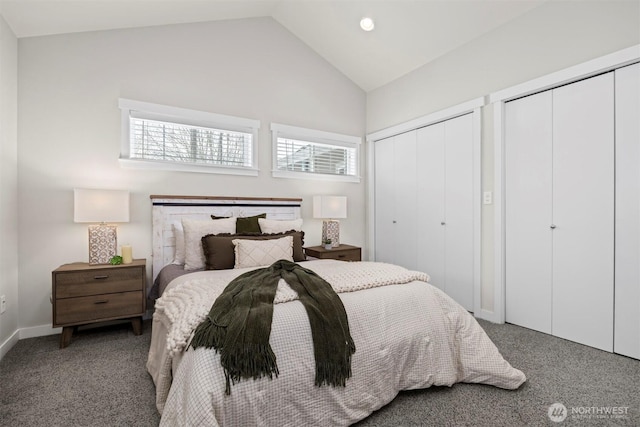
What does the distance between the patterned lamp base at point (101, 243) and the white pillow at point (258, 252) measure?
112 centimetres

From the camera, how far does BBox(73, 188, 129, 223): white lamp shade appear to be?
2697 millimetres

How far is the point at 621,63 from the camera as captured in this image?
94.9 inches

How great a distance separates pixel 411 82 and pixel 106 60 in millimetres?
3302

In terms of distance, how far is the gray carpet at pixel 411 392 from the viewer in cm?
169

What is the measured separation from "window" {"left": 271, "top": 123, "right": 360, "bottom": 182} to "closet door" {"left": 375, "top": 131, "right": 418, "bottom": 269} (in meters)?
0.39

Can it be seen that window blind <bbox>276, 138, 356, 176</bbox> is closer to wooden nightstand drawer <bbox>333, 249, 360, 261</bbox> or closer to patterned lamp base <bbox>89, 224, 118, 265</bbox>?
wooden nightstand drawer <bbox>333, 249, 360, 261</bbox>

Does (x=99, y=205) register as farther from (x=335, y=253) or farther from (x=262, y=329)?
(x=335, y=253)

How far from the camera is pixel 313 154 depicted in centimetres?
440

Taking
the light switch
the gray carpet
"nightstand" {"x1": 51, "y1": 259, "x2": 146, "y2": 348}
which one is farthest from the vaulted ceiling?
the gray carpet

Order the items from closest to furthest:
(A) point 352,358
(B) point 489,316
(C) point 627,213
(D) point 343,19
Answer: (A) point 352,358, (C) point 627,213, (B) point 489,316, (D) point 343,19

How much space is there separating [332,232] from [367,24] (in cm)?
239

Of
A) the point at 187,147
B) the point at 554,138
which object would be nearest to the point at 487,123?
the point at 554,138

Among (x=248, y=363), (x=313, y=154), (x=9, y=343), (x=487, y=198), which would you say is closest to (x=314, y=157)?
(x=313, y=154)

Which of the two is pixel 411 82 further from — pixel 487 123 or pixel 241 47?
pixel 241 47
